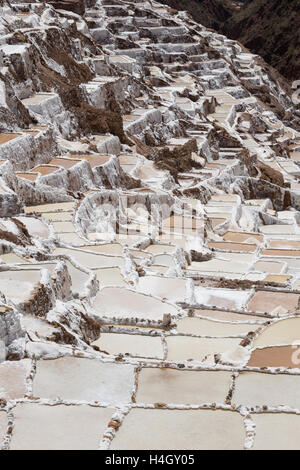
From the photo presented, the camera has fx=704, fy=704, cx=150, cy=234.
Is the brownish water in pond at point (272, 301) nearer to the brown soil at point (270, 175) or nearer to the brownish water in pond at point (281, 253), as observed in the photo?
the brownish water in pond at point (281, 253)

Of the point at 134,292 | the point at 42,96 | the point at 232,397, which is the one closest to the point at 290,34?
the point at 42,96

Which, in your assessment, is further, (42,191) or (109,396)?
(42,191)

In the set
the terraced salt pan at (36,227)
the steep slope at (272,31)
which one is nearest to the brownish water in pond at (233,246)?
the terraced salt pan at (36,227)

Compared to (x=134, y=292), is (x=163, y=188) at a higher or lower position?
higher

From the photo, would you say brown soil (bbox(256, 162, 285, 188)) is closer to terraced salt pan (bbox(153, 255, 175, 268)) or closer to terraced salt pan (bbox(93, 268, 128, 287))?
terraced salt pan (bbox(153, 255, 175, 268))

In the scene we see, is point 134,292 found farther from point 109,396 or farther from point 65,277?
point 109,396

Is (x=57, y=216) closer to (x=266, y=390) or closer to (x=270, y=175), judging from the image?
(x=266, y=390)
